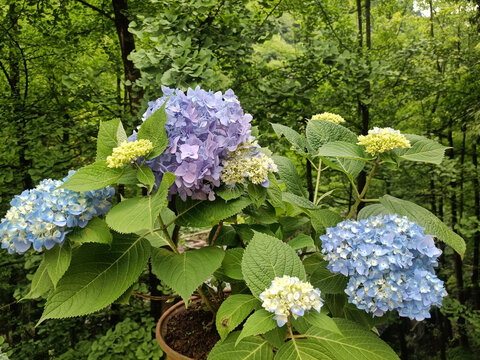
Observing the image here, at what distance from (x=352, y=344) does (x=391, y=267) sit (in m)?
0.18

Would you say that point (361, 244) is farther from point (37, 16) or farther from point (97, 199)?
point (37, 16)

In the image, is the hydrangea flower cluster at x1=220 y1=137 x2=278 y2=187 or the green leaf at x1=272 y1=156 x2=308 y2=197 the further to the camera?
the green leaf at x1=272 y1=156 x2=308 y2=197

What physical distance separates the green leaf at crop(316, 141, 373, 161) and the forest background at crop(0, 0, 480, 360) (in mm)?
890

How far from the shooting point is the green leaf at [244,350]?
0.70 metres

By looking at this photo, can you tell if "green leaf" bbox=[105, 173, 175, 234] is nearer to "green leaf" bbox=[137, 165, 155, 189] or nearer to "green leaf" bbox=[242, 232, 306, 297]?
"green leaf" bbox=[137, 165, 155, 189]

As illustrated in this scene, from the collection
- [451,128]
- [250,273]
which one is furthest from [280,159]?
[451,128]

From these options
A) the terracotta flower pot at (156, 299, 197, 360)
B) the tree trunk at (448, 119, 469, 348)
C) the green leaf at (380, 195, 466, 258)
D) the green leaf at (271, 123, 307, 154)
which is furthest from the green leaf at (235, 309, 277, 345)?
the tree trunk at (448, 119, 469, 348)

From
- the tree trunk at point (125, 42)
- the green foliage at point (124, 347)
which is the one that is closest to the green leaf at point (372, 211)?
the green foliage at point (124, 347)

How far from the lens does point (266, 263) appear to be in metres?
0.70

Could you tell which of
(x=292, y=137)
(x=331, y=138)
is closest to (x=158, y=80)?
(x=292, y=137)

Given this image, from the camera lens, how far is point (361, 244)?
2.28 ft

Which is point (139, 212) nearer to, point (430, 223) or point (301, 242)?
point (301, 242)

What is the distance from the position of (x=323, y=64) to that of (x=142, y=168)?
2.09m

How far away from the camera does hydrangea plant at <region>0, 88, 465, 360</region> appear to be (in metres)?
0.66
